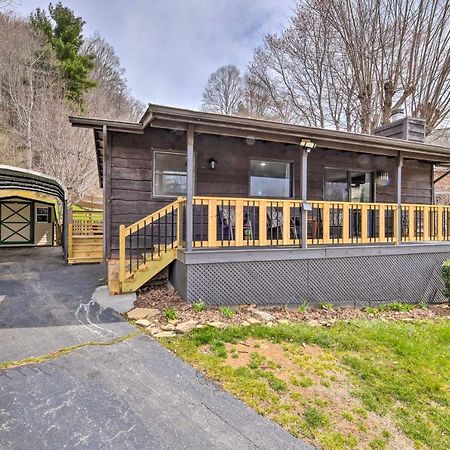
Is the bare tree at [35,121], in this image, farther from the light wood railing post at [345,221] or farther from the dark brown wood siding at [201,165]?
the light wood railing post at [345,221]

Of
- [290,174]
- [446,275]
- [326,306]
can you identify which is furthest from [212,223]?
[446,275]

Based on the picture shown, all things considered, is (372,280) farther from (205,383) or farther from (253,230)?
(205,383)

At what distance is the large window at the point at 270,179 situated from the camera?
7.28 m

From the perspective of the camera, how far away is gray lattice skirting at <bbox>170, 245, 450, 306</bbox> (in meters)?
4.79

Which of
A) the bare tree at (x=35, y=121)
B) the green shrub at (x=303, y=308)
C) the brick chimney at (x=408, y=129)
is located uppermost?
the bare tree at (x=35, y=121)

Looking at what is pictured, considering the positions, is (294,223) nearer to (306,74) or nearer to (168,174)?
(168,174)

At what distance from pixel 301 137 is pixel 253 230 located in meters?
2.10

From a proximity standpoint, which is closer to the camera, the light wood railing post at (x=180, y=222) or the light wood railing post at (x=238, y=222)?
the light wood railing post at (x=238, y=222)

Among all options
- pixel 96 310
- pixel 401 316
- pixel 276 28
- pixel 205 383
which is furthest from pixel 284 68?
pixel 205 383

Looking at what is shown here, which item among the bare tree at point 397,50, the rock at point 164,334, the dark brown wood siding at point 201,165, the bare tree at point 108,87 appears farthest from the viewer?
the bare tree at point 108,87

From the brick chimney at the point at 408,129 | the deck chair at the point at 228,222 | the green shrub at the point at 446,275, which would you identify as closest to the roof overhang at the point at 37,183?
the deck chair at the point at 228,222

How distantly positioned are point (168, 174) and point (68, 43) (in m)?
17.3

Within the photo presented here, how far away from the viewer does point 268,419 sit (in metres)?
2.28

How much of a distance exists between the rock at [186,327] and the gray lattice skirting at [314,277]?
2.21 ft
